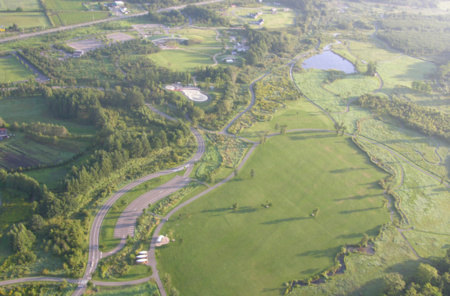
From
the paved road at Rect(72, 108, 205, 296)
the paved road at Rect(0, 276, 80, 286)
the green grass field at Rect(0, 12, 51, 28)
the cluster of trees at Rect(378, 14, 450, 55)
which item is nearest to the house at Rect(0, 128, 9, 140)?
the paved road at Rect(72, 108, 205, 296)

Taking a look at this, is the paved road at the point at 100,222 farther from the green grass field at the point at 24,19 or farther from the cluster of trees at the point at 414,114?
the green grass field at the point at 24,19

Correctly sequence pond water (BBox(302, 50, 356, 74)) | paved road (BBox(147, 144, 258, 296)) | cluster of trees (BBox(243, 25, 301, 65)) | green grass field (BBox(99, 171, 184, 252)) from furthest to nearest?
pond water (BBox(302, 50, 356, 74)) → cluster of trees (BBox(243, 25, 301, 65)) → green grass field (BBox(99, 171, 184, 252)) → paved road (BBox(147, 144, 258, 296))

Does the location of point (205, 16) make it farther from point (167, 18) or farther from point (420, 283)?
point (420, 283)

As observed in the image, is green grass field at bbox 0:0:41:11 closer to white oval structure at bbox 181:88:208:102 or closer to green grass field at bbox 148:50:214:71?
green grass field at bbox 148:50:214:71

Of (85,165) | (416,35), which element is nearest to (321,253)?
(85,165)

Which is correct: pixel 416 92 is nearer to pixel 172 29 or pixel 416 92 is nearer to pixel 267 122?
pixel 267 122

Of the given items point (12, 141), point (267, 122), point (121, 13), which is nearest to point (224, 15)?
point (121, 13)

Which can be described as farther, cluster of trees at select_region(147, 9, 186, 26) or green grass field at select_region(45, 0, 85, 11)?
cluster of trees at select_region(147, 9, 186, 26)

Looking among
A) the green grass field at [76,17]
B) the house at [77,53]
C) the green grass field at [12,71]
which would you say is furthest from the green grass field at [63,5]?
the green grass field at [12,71]
